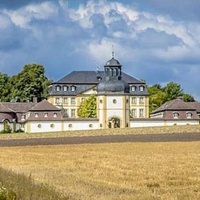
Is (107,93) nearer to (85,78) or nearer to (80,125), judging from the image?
(80,125)

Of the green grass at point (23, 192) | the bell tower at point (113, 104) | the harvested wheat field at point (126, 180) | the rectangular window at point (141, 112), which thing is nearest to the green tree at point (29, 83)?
the rectangular window at point (141, 112)

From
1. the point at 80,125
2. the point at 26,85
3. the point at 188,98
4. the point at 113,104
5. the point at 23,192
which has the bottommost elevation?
the point at 23,192

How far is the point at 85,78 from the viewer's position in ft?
525

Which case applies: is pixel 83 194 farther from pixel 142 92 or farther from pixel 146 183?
pixel 142 92

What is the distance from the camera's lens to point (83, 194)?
1947 centimetres

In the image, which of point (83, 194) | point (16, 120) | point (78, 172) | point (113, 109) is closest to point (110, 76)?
point (113, 109)

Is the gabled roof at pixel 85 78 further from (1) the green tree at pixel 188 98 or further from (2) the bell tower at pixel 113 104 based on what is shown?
(2) the bell tower at pixel 113 104

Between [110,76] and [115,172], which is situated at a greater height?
[110,76]

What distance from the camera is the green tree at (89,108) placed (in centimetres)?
14088

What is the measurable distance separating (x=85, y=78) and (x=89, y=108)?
19.2 meters

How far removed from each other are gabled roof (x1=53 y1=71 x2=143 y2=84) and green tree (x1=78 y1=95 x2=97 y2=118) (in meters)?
13.2

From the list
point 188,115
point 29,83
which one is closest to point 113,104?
point 188,115

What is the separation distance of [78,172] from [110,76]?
107m

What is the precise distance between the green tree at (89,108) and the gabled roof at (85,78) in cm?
1324
